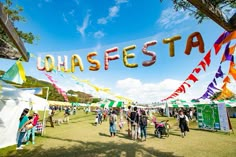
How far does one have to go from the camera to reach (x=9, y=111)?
8.95 m

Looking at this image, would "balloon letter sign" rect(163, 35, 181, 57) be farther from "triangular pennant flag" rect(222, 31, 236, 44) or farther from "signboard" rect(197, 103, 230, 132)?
"signboard" rect(197, 103, 230, 132)

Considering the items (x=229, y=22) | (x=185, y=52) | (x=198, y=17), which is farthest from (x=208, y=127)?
(x=229, y=22)

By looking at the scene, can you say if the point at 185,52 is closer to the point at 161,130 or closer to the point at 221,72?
the point at 221,72

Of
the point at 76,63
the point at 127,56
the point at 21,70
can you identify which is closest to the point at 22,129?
the point at 21,70

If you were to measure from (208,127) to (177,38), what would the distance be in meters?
13.1

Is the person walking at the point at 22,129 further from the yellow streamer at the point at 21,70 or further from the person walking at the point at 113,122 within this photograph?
the person walking at the point at 113,122

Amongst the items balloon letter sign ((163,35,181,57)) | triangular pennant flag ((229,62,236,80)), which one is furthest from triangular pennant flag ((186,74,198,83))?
balloon letter sign ((163,35,181,57))

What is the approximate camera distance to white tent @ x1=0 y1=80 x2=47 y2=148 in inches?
338

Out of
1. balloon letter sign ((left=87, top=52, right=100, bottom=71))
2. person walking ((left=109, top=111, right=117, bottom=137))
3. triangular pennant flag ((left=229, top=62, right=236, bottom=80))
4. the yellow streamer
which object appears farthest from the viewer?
person walking ((left=109, top=111, right=117, bottom=137))

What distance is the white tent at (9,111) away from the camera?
8.58 metres

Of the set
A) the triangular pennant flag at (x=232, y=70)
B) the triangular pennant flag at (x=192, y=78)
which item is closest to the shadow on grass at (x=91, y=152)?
the triangular pennant flag at (x=192, y=78)

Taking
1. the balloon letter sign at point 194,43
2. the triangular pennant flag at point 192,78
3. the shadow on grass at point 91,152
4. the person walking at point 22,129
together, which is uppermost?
the balloon letter sign at point 194,43

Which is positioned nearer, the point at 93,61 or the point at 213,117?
the point at 93,61

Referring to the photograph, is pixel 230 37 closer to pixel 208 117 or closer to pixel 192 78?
pixel 192 78
